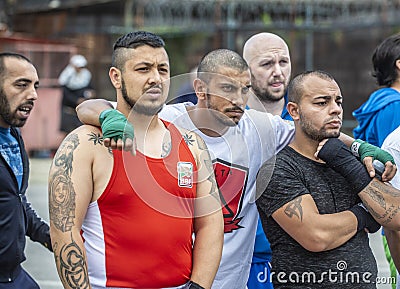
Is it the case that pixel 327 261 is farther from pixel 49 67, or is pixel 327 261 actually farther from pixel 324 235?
pixel 49 67

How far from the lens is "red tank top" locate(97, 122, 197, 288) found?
3.60m

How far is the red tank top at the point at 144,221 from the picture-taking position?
3.60 meters

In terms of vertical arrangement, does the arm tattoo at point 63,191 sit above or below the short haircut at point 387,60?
below

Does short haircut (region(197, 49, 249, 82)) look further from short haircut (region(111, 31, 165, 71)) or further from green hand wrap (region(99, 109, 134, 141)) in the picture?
green hand wrap (region(99, 109, 134, 141))

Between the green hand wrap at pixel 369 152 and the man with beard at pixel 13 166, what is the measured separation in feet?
6.23

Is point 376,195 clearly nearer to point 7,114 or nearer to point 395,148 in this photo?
point 395,148

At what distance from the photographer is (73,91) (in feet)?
50.5

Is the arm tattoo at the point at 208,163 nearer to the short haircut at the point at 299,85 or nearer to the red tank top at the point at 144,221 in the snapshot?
the red tank top at the point at 144,221

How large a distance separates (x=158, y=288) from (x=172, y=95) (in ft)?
3.65

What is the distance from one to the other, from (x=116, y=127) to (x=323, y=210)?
3.92 feet

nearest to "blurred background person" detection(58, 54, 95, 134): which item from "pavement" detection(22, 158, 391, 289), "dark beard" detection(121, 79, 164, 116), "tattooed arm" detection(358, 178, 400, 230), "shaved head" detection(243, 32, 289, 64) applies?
"pavement" detection(22, 158, 391, 289)

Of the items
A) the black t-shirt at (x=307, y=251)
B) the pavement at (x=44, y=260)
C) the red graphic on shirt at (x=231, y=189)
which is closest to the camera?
the black t-shirt at (x=307, y=251)

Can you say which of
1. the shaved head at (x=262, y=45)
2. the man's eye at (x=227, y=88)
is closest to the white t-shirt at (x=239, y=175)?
the man's eye at (x=227, y=88)

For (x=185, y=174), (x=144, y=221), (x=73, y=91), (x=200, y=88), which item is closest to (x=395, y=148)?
(x=200, y=88)
